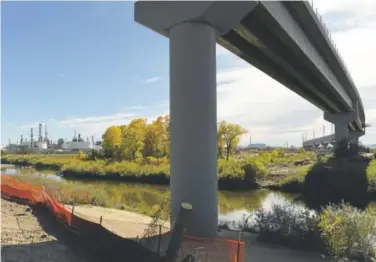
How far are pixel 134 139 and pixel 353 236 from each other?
51854mm

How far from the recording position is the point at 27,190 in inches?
584

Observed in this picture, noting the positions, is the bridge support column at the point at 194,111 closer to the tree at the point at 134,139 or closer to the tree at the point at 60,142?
the tree at the point at 134,139

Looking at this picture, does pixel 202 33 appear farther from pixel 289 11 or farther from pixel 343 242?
pixel 289 11

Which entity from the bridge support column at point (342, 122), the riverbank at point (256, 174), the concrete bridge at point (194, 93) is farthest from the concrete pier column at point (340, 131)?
the concrete bridge at point (194, 93)

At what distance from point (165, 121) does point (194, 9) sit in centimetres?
5175

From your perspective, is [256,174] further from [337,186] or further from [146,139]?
[146,139]

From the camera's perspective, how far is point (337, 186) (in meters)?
29.0

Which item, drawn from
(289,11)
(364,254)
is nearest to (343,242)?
(364,254)

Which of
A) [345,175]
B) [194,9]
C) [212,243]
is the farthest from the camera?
[345,175]

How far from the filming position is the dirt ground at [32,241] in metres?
7.68

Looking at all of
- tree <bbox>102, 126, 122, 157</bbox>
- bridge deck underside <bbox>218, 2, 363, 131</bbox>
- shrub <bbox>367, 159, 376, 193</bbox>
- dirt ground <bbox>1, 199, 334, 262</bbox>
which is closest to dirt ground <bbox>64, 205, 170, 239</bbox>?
dirt ground <bbox>1, 199, 334, 262</bbox>

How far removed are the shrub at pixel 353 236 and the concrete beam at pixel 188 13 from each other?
5.44m

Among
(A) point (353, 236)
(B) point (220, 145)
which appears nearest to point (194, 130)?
(A) point (353, 236)

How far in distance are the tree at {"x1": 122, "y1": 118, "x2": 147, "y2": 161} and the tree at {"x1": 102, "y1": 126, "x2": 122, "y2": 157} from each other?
2.01 meters
